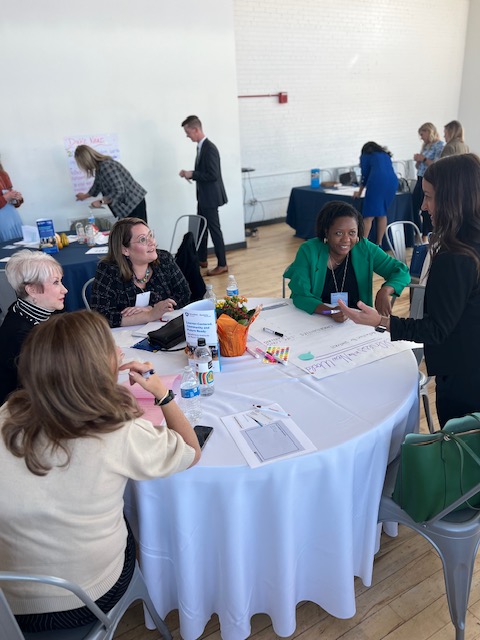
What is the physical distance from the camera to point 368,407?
1450 mm

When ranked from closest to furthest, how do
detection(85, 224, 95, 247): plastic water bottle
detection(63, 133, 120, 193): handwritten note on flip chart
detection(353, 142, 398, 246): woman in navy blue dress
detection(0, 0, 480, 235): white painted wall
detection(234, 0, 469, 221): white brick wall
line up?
1. detection(85, 224, 95, 247): plastic water bottle
2. detection(0, 0, 480, 235): white painted wall
3. detection(63, 133, 120, 193): handwritten note on flip chart
4. detection(353, 142, 398, 246): woman in navy blue dress
5. detection(234, 0, 469, 221): white brick wall

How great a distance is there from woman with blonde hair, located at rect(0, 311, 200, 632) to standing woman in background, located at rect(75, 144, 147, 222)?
3.97 meters

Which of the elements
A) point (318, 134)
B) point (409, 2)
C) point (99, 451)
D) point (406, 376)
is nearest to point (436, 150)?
point (318, 134)

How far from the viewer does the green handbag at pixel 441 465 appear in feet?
4.14

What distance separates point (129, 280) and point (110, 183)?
2680 mm

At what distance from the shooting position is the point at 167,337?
1918mm

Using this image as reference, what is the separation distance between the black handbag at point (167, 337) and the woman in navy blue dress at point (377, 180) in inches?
163

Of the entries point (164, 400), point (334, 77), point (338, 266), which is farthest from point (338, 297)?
point (334, 77)

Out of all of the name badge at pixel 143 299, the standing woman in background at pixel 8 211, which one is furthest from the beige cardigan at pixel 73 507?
the standing woman in background at pixel 8 211

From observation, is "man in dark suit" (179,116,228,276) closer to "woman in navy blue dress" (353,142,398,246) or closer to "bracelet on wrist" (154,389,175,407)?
"woman in navy blue dress" (353,142,398,246)

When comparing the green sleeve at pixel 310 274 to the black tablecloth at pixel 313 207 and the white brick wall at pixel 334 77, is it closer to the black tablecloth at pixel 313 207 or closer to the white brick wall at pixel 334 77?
the black tablecloth at pixel 313 207

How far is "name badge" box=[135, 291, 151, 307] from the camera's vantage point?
2385 millimetres

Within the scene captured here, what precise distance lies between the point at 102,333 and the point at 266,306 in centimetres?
142

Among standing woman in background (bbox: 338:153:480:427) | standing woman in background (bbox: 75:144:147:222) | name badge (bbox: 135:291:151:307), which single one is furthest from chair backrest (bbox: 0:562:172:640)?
standing woman in background (bbox: 75:144:147:222)
